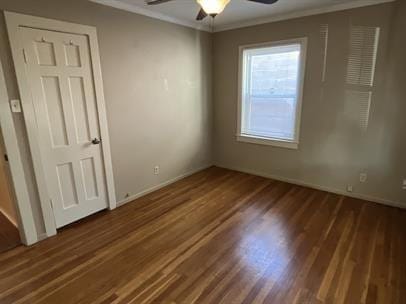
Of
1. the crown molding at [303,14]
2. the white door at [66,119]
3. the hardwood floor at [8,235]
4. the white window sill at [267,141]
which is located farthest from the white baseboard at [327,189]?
the hardwood floor at [8,235]

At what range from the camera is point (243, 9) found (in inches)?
126

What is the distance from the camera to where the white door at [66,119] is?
236 centimetres

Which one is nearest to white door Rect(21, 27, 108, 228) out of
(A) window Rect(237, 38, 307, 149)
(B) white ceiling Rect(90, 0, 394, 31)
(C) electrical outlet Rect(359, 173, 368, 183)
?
(B) white ceiling Rect(90, 0, 394, 31)

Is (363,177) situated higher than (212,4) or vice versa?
(212,4)

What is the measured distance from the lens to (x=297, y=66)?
3547 mm

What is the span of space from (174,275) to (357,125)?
290cm

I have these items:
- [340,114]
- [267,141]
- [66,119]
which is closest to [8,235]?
[66,119]

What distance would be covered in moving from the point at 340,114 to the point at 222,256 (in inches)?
96.7

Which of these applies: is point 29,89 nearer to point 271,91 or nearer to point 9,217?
point 9,217

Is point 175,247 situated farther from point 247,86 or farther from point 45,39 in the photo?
point 247,86

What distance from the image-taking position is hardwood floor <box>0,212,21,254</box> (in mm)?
2490

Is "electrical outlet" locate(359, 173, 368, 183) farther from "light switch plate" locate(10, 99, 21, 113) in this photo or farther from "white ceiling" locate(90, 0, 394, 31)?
"light switch plate" locate(10, 99, 21, 113)

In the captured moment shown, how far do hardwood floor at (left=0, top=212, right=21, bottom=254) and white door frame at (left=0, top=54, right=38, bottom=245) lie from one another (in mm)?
119

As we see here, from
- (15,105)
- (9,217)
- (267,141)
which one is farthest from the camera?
(267,141)
